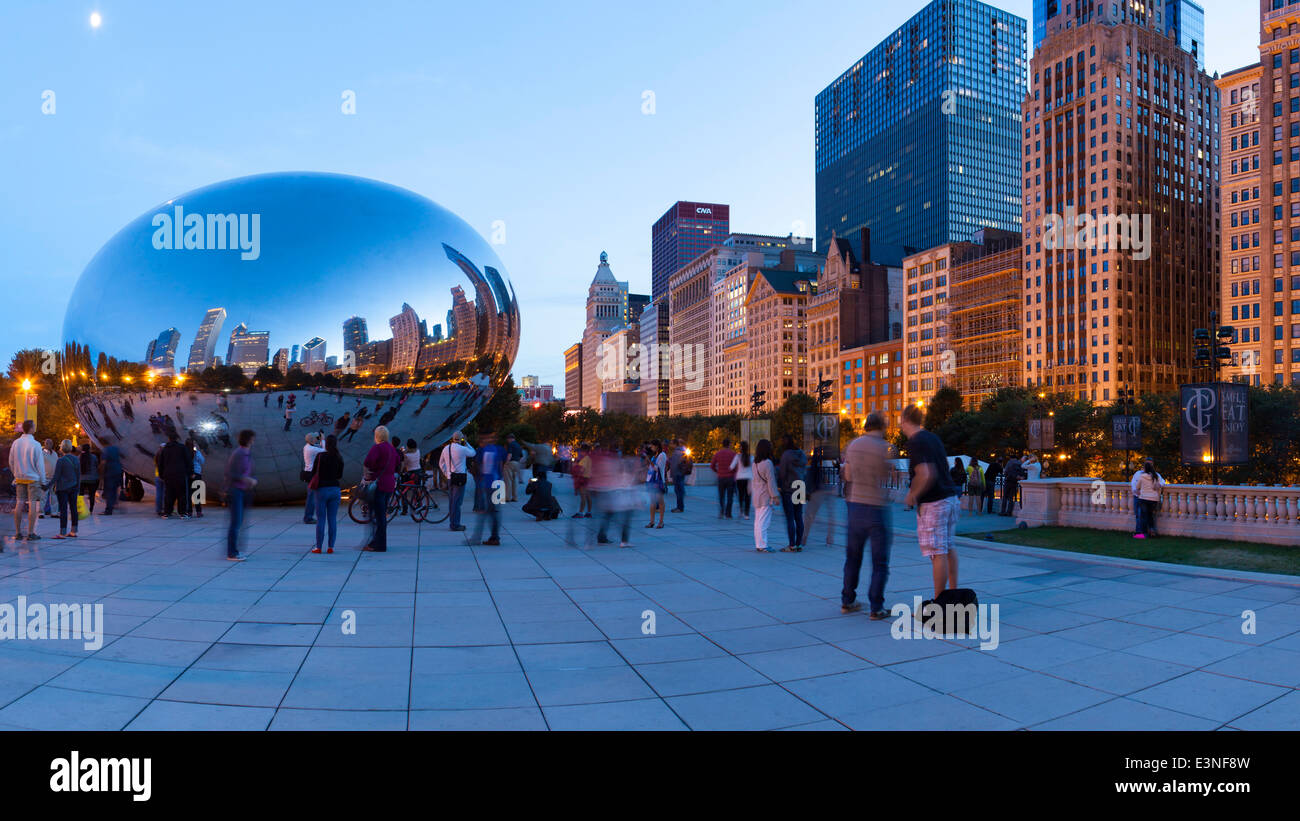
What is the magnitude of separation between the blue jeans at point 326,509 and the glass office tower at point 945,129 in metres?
164

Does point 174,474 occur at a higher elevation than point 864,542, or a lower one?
higher

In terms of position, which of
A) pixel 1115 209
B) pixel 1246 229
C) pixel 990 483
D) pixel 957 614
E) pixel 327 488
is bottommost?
A: pixel 957 614

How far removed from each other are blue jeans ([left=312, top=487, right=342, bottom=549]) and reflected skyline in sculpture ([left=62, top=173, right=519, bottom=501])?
5.09 metres

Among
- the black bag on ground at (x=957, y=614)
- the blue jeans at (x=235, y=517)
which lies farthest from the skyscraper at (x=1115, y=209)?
the blue jeans at (x=235, y=517)

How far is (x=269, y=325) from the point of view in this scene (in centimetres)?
1598

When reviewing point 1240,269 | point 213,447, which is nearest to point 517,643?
point 213,447

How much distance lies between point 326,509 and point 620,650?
7.42m

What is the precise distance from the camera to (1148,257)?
11069cm

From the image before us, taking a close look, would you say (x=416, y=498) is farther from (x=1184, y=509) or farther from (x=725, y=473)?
(x=1184, y=509)

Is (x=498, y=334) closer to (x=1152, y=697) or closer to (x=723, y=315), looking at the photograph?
(x=1152, y=697)

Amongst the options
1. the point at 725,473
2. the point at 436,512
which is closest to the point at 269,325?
the point at 436,512

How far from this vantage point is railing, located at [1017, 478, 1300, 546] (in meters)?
13.1

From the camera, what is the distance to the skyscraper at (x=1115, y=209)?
4341 inches

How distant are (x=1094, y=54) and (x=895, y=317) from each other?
5851 centimetres
